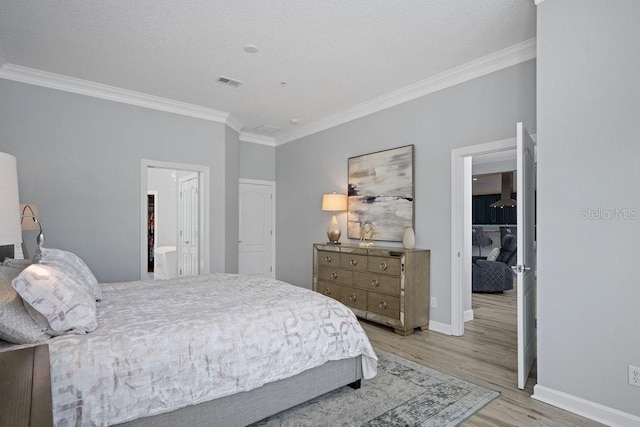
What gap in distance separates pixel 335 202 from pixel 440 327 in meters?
2.13

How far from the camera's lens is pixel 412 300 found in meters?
3.87

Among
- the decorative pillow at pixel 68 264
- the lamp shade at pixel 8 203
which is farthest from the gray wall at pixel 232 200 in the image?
the lamp shade at pixel 8 203

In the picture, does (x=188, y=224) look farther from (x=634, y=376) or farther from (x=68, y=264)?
(x=634, y=376)

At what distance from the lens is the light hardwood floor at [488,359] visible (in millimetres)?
2221

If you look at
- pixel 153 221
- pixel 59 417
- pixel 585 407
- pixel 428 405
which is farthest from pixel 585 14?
pixel 153 221

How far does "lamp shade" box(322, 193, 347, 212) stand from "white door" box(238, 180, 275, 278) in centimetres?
188

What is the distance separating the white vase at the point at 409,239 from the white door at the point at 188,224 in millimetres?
3251

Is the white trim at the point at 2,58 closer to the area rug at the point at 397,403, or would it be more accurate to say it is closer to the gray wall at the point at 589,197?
the area rug at the point at 397,403

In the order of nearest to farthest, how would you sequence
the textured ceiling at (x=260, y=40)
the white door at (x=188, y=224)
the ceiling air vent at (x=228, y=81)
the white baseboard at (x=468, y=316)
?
the textured ceiling at (x=260, y=40), the ceiling air vent at (x=228, y=81), the white baseboard at (x=468, y=316), the white door at (x=188, y=224)

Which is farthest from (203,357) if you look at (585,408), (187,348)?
(585,408)

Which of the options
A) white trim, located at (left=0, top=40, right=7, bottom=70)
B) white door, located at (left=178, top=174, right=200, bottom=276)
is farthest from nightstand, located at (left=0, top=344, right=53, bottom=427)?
white door, located at (left=178, top=174, right=200, bottom=276)

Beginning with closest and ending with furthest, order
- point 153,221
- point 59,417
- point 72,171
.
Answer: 1. point 59,417
2. point 72,171
3. point 153,221

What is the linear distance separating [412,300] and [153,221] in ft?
23.4

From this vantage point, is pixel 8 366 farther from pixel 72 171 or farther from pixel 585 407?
pixel 72 171
